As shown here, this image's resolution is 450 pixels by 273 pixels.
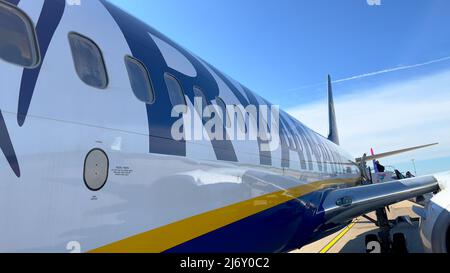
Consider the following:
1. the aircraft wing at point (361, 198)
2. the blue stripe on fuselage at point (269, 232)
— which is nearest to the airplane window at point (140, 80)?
the blue stripe on fuselage at point (269, 232)

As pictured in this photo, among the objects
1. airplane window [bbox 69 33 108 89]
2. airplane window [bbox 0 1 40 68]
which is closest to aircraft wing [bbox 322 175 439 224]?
airplane window [bbox 69 33 108 89]

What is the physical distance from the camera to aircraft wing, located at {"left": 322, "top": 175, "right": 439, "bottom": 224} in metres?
7.39

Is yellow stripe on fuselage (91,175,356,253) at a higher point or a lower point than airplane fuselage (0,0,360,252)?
lower

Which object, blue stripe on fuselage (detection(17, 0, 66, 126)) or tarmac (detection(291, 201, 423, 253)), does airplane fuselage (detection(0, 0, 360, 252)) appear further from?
tarmac (detection(291, 201, 423, 253))

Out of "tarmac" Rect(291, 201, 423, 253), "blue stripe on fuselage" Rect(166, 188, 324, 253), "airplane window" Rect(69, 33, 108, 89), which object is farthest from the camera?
"tarmac" Rect(291, 201, 423, 253)

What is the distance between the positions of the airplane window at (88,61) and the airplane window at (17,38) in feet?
1.02

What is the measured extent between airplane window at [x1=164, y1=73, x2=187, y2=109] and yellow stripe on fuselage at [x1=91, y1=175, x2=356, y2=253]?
41.6 inches

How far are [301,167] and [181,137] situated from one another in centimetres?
438

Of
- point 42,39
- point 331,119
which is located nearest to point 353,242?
point 331,119

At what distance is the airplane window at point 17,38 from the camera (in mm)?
2039

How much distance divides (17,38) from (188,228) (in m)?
1.85

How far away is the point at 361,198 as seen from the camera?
7664 millimetres
